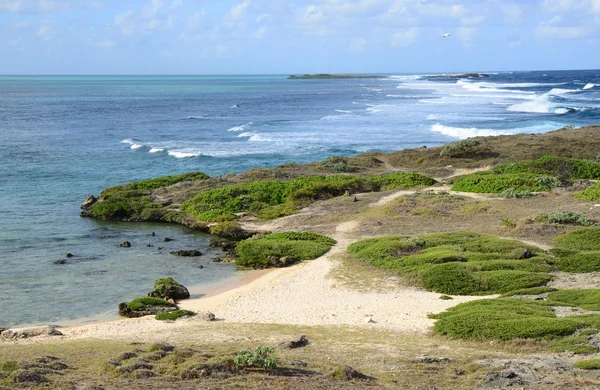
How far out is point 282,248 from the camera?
27.3 meters

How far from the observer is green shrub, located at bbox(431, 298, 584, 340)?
16.5 meters

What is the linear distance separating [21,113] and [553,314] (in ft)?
324

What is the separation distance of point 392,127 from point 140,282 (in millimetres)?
56201

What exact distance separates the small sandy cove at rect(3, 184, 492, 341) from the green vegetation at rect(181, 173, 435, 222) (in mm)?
10165

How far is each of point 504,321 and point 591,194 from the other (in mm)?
17101

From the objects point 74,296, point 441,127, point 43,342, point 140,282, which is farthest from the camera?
point 441,127

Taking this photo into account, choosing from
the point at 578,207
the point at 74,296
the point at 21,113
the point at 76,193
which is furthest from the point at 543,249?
the point at 21,113

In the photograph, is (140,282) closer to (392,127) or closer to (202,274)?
(202,274)

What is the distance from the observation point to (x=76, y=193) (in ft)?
141

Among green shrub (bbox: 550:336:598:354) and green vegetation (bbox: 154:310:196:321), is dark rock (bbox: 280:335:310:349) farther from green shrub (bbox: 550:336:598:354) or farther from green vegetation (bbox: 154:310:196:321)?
green shrub (bbox: 550:336:598:354)

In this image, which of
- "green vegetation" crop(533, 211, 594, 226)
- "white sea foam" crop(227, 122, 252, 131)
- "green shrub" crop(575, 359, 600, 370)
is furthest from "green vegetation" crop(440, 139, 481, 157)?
"white sea foam" crop(227, 122, 252, 131)

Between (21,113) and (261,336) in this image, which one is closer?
(261,336)

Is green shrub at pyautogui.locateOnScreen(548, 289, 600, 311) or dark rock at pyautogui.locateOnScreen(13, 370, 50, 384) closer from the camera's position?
dark rock at pyautogui.locateOnScreen(13, 370, 50, 384)

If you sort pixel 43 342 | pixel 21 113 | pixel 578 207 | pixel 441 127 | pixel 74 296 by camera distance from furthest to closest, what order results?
1. pixel 21 113
2. pixel 441 127
3. pixel 578 207
4. pixel 74 296
5. pixel 43 342
